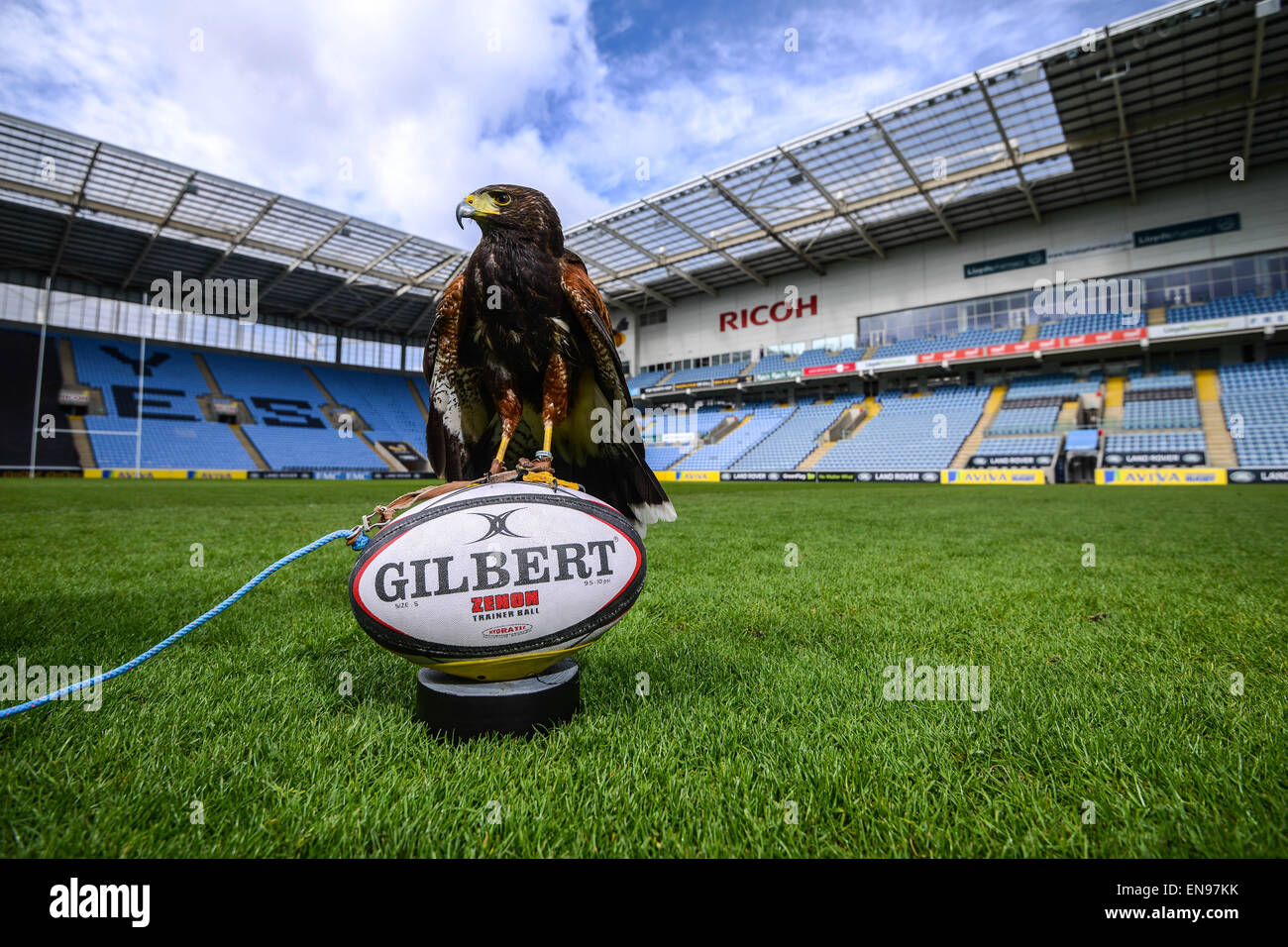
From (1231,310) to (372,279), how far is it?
3975 centimetres

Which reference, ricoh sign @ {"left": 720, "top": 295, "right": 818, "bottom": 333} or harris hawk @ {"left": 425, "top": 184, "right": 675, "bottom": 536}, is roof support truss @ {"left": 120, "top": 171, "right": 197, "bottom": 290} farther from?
ricoh sign @ {"left": 720, "top": 295, "right": 818, "bottom": 333}

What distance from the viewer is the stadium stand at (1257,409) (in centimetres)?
2080

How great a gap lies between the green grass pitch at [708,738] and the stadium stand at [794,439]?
27.3 meters

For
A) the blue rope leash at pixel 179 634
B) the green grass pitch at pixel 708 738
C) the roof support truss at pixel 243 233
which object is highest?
the roof support truss at pixel 243 233

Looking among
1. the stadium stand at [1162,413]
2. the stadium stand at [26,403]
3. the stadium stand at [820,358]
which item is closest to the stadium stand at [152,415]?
the stadium stand at [26,403]

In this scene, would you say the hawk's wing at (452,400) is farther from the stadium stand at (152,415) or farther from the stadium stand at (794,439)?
the stadium stand at (152,415)

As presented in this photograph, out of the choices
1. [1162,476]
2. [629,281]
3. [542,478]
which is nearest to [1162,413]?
[1162,476]

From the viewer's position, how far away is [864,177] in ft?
81.8

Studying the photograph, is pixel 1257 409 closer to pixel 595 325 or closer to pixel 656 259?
pixel 656 259

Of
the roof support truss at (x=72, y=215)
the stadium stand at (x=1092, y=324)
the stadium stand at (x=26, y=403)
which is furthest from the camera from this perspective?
the stadium stand at (x=26, y=403)

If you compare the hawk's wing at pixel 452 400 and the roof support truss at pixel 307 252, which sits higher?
the roof support truss at pixel 307 252

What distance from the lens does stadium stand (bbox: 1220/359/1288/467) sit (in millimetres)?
20797

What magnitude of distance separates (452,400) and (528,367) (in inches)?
19.4
